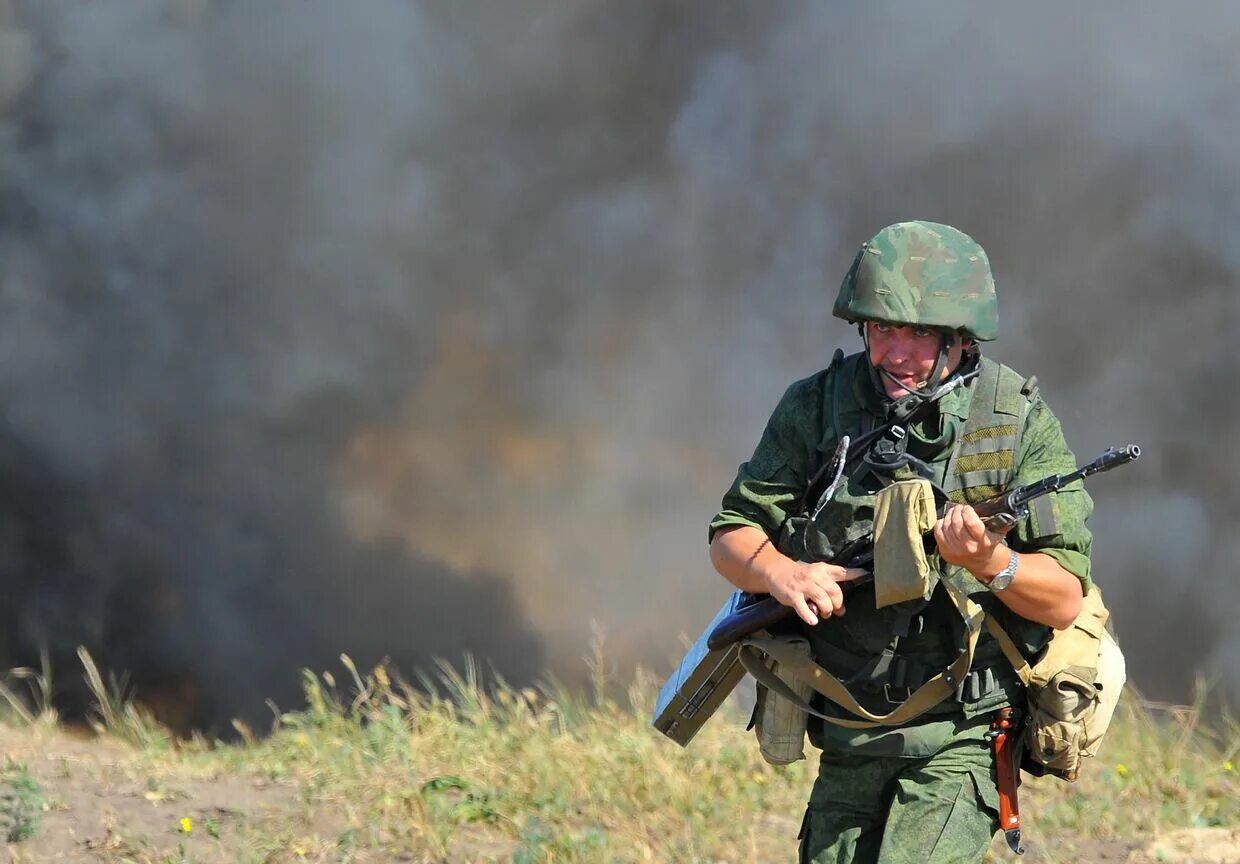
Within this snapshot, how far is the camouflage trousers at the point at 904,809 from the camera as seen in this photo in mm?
3305

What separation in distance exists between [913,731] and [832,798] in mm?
254

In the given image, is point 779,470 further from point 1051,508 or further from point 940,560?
point 1051,508

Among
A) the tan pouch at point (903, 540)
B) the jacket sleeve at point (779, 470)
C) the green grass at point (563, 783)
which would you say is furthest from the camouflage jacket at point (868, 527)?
the green grass at point (563, 783)

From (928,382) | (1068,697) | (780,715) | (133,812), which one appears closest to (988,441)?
(928,382)

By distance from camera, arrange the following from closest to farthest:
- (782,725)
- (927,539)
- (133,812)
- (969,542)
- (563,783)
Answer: (969,542) → (927,539) → (782,725) → (133,812) → (563,783)

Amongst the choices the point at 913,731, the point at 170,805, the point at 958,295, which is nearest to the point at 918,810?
the point at 913,731

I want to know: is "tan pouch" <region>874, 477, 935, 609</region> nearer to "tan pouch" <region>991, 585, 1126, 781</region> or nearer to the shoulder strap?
the shoulder strap

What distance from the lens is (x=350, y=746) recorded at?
623cm

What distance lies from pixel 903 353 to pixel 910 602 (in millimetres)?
517

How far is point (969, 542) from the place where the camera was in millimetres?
2980

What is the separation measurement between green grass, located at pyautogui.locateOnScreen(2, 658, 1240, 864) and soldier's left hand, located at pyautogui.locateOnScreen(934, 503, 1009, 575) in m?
2.31

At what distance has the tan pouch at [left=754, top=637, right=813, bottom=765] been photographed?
11.4 ft

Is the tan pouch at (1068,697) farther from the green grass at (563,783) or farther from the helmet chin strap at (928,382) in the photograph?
the green grass at (563,783)

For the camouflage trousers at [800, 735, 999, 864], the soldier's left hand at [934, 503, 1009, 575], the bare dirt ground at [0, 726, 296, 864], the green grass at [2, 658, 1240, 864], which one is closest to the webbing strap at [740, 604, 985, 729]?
the camouflage trousers at [800, 735, 999, 864]
